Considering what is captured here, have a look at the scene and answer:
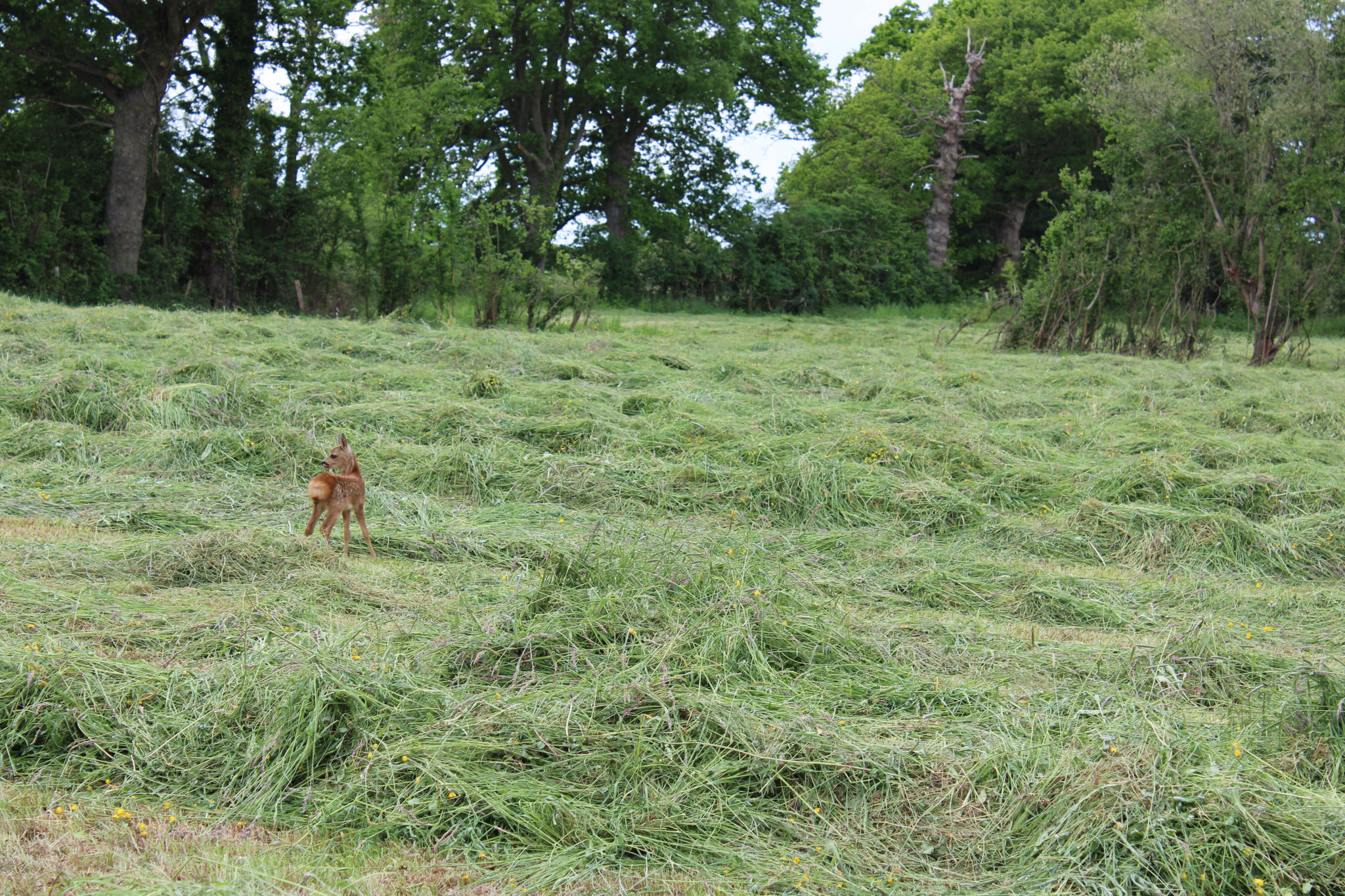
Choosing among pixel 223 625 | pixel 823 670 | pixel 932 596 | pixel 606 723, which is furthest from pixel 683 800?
pixel 932 596

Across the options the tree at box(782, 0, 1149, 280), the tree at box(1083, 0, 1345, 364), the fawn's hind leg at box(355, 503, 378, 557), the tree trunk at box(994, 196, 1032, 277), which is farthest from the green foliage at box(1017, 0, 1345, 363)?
the tree trunk at box(994, 196, 1032, 277)

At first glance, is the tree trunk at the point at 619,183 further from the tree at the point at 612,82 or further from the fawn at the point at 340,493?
the fawn at the point at 340,493

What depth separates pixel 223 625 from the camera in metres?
3.45

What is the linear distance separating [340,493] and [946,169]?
2618cm

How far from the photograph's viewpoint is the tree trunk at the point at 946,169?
27375mm

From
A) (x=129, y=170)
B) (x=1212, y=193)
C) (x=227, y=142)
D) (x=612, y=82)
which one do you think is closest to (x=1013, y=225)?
(x=612, y=82)

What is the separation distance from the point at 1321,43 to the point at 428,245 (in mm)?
12692

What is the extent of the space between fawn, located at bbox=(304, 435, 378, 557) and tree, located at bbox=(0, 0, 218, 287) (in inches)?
491

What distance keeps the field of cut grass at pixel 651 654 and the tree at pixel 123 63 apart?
8.81m

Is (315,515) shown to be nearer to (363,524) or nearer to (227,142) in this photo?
(363,524)

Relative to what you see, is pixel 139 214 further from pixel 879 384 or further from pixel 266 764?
pixel 266 764

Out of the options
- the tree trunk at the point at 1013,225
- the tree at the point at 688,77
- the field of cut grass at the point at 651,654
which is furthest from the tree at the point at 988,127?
the field of cut grass at the point at 651,654

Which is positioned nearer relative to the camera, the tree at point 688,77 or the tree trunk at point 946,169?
the tree at point 688,77

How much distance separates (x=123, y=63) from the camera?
14.4 metres
